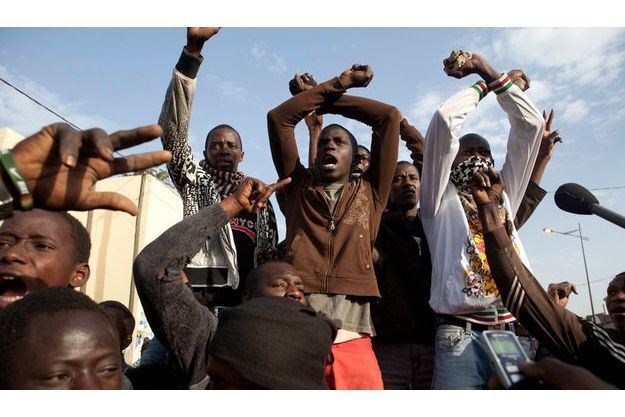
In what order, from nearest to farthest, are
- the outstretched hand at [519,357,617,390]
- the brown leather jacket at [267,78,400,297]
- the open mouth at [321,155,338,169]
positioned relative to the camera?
the outstretched hand at [519,357,617,390] → the brown leather jacket at [267,78,400,297] → the open mouth at [321,155,338,169]

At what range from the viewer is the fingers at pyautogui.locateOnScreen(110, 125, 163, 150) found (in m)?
1.67

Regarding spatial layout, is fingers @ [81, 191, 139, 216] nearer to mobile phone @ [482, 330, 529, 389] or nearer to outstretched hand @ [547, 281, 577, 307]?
mobile phone @ [482, 330, 529, 389]

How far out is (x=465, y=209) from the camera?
10.5 ft

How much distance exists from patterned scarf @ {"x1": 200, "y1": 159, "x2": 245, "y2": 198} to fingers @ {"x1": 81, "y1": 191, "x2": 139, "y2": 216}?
1.92 metres

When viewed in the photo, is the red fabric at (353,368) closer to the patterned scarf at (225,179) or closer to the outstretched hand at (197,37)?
the patterned scarf at (225,179)

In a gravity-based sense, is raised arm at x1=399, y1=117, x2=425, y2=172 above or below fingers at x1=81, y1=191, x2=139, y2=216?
above

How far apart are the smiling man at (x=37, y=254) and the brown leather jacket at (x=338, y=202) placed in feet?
3.85

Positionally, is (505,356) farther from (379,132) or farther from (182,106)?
(182,106)

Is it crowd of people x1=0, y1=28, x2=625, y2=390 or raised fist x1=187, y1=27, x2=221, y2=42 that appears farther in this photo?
raised fist x1=187, y1=27, x2=221, y2=42

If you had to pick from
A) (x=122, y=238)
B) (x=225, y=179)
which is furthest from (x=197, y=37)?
(x=122, y=238)

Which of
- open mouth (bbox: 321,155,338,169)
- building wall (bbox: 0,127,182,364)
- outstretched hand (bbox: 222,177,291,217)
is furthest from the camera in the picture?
building wall (bbox: 0,127,182,364)

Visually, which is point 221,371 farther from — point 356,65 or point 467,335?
point 356,65

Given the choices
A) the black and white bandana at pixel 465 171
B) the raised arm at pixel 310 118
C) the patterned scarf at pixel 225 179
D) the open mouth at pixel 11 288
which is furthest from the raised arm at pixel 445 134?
the open mouth at pixel 11 288

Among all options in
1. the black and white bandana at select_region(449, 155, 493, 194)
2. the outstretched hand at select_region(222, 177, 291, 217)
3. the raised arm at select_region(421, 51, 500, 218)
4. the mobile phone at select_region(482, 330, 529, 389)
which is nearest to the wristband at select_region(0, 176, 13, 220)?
the outstretched hand at select_region(222, 177, 291, 217)
